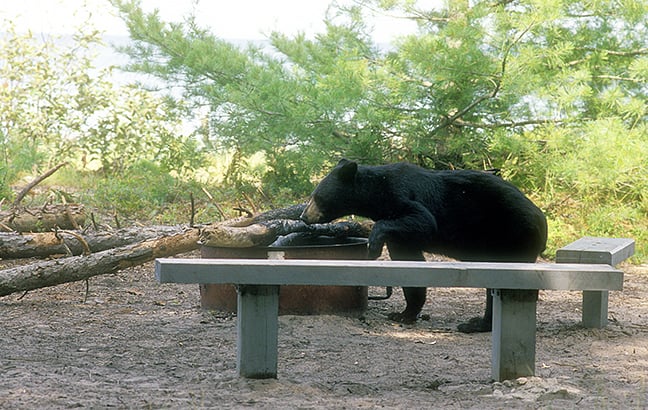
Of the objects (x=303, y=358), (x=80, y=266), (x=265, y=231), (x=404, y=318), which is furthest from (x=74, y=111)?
(x=303, y=358)

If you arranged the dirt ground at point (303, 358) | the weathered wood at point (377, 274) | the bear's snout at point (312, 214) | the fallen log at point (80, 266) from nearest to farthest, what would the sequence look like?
the dirt ground at point (303, 358), the weathered wood at point (377, 274), the bear's snout at point (312, 214), the fallen log at point (80, 266)

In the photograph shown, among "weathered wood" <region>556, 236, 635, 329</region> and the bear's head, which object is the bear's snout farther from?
"weathered wood" <region>556, 236, 635, 329</region>

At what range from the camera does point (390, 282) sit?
3578 mm

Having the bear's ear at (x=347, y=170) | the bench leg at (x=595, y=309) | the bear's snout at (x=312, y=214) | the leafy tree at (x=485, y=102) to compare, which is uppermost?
the leafy tree at (x=485, y=102)

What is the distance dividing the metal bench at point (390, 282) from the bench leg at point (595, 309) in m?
1.36

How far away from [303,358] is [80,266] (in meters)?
2.02

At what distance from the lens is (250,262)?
3.57 meters

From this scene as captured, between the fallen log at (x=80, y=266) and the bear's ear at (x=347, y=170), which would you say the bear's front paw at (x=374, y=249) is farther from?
the fallen log at (x=80, y=266)

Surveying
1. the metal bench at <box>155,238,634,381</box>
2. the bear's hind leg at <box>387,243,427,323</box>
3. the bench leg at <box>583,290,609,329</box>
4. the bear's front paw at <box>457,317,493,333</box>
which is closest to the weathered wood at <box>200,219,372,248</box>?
the bear's hind leg at <box>387,243,427,323</box>

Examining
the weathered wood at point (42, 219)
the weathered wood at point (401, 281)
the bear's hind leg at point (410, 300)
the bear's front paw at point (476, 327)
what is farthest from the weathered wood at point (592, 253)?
the weathered wood at point (42, 219)

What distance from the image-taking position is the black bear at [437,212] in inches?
195

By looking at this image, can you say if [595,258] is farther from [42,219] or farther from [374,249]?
[42,219]

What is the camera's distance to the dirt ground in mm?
3389

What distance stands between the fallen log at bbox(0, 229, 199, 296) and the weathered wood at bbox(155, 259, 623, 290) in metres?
2.04
